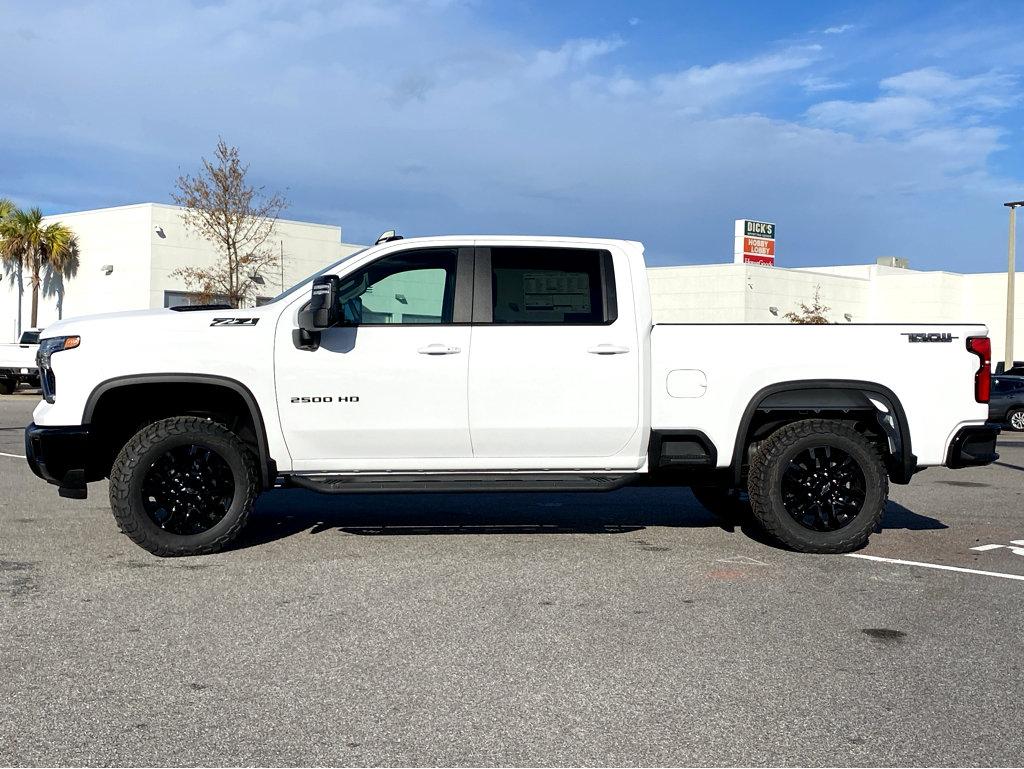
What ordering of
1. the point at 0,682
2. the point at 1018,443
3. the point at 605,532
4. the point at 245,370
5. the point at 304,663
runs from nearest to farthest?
the point at 0,682 → the point at 304,663 → the point at 245,370 → the point at 605,532 → the point at 1018,443

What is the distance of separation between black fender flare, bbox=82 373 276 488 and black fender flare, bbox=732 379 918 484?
3119mm

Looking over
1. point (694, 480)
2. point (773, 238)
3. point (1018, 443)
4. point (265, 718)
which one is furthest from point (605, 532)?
point (773, 238)

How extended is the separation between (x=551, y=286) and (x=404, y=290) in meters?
0.99

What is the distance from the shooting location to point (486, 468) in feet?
25.3

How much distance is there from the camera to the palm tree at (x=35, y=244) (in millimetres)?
43438

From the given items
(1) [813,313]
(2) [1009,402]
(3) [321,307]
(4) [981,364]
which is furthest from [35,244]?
(4) [981,364]

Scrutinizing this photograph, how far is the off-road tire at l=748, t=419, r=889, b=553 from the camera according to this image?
25.5ft

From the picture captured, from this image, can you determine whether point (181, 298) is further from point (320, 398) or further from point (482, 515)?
point (320, 398)

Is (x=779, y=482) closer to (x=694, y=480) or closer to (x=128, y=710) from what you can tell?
(x=694, y=480)

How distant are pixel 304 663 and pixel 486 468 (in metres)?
2.79

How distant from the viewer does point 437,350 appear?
296 inches

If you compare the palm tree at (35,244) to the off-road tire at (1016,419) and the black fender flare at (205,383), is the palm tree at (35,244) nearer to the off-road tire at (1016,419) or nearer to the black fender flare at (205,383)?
the off-road tire at (1016,419)

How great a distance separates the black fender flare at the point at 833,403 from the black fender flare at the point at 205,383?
312cm

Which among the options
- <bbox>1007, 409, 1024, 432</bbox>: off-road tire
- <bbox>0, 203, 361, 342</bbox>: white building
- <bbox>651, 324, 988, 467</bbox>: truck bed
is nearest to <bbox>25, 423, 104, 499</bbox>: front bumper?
<bbox>651, 324, 988, 467</bbox>: truck bed
